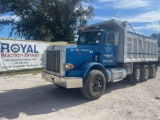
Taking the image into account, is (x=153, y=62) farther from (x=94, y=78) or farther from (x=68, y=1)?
(x=68, y=1)

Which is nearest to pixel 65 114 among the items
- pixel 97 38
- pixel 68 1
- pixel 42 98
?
pixel 42 98

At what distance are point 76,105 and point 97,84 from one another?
51.0 inches

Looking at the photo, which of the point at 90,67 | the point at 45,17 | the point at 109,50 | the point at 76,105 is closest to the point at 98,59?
the point at 109,50

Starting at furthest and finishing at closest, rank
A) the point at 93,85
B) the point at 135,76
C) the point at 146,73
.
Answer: the point at 146,73 → the point at 135,76 → the point at 93,85

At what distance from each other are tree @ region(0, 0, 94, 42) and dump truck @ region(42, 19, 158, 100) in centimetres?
1691

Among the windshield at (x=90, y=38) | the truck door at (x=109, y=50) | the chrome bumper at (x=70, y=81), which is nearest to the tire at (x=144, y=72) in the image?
the truck door at (x=109, y=50)

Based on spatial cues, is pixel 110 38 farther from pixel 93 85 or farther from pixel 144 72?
pixel 144 72

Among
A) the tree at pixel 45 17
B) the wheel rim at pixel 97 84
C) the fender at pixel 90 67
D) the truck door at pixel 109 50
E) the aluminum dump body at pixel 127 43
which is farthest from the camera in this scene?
the tree at pixel 45 17

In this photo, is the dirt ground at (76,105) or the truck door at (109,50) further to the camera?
the truck door at (109,50)

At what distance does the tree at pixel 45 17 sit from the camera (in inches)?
984

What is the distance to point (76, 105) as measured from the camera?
21.9 ft

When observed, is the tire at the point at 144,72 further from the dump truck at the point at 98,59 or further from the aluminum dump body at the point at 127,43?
the aluminum dump body at the point at 127,43

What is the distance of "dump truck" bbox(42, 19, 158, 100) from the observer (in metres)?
6.91

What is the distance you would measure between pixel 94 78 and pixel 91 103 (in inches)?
39.0
